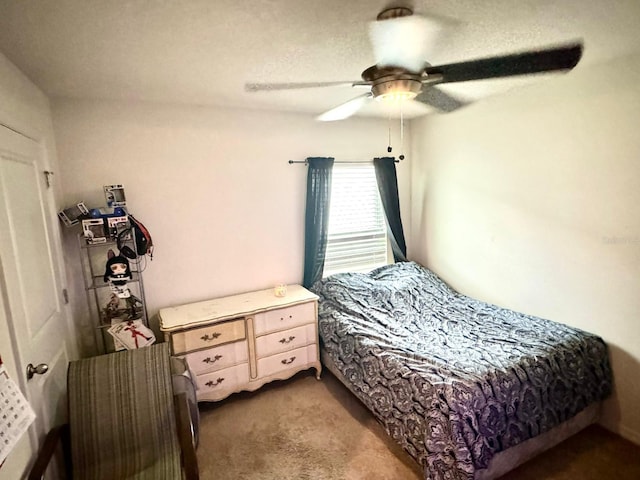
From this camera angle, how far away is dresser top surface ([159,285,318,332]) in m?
2.44

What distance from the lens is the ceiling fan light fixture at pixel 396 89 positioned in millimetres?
1673

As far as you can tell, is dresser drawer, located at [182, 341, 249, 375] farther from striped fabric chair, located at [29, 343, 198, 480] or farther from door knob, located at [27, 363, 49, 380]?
door knob, located at [27, 363, 49, 380]

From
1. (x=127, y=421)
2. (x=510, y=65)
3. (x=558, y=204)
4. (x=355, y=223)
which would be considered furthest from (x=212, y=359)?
(x=558, y=204)

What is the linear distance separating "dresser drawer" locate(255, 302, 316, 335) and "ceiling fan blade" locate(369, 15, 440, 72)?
1.89 m

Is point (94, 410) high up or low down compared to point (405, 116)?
down

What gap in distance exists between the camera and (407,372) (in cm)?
200

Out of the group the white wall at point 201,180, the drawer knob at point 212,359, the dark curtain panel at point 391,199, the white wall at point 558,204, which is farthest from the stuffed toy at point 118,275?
the white wall at point 558,204

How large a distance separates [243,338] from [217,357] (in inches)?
8.9

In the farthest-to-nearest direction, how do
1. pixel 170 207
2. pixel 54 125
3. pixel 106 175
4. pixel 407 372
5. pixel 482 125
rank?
pixel 482 125
pixel 170 207
pixel 106 175
pixel 54 125
pixel 407 372

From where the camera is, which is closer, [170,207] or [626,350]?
[626,350]

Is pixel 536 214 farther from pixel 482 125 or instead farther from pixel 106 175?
pixel 106 175

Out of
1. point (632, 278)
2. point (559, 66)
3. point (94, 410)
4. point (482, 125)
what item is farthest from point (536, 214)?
point (94, 410)

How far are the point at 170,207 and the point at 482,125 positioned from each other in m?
2.71

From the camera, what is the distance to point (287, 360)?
2.79 metres
